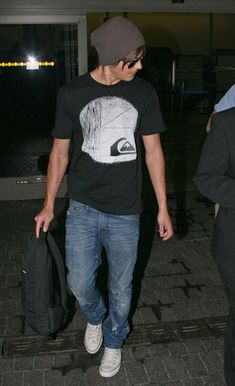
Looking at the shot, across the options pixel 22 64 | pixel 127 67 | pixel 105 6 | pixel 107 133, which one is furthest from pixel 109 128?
pixel 22 64

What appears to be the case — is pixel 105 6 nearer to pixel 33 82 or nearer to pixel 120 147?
pixel 33 82

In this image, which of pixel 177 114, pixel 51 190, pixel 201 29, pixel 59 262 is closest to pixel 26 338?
pixel 59 262

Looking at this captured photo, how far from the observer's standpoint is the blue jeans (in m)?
2.94

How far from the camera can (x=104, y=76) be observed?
2797mm

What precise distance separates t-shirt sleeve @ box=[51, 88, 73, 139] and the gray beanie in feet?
1.17

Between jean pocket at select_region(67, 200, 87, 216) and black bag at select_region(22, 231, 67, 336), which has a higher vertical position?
jean pocket at select_region(67, 200, 87, 216)

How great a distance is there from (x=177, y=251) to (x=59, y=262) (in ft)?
8.38

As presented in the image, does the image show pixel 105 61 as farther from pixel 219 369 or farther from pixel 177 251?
pixel 177 251

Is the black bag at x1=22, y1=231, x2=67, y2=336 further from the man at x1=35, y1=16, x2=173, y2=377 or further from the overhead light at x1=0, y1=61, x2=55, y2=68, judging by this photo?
the overhead light at x1=0, y1=61, x2=55, y2=68

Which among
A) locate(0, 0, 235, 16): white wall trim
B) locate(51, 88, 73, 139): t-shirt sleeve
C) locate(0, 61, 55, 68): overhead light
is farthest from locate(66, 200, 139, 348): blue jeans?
locate(0, 61, 55, 68): overhead light

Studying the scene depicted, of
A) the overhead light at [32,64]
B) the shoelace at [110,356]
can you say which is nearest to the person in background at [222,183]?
the shoelace at [110,356]

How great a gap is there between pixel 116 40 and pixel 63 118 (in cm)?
57

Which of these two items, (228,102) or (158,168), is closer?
(158,168)

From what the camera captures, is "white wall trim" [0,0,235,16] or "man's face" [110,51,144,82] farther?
"white wall trim" [0,0,235,16]
